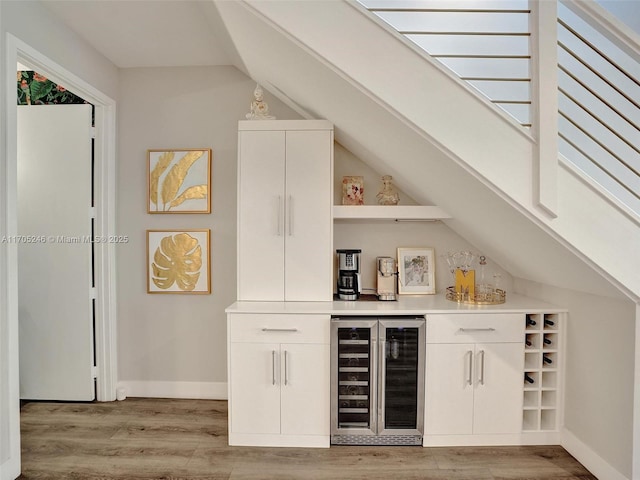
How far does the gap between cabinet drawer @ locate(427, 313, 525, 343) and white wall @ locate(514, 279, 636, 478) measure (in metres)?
0.30

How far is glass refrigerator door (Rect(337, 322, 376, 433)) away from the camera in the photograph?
2447 mm

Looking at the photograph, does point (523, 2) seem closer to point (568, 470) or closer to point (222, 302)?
point (568, 470)

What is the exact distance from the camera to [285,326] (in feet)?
7.95

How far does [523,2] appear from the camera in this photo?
6.11 ft

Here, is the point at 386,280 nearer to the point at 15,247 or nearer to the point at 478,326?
the point at 478,326

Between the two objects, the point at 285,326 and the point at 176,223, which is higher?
the point at 176,223

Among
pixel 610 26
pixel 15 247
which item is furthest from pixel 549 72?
pixel 15 247

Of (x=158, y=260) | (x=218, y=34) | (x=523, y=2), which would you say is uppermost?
(x=218, y=34)

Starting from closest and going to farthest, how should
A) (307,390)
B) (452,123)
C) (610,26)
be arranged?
1. (610,26)
2. (452,123)
3. (307,390)

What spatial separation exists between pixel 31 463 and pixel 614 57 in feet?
11.9

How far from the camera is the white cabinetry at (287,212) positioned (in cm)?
263

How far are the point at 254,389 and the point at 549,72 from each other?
7.40 ft

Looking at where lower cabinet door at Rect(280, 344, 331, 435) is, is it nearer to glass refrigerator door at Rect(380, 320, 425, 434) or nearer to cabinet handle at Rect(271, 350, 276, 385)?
cabinet handle at Rect(271, 350, 276, 385)

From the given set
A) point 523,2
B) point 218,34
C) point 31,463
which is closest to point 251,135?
point 218,34
